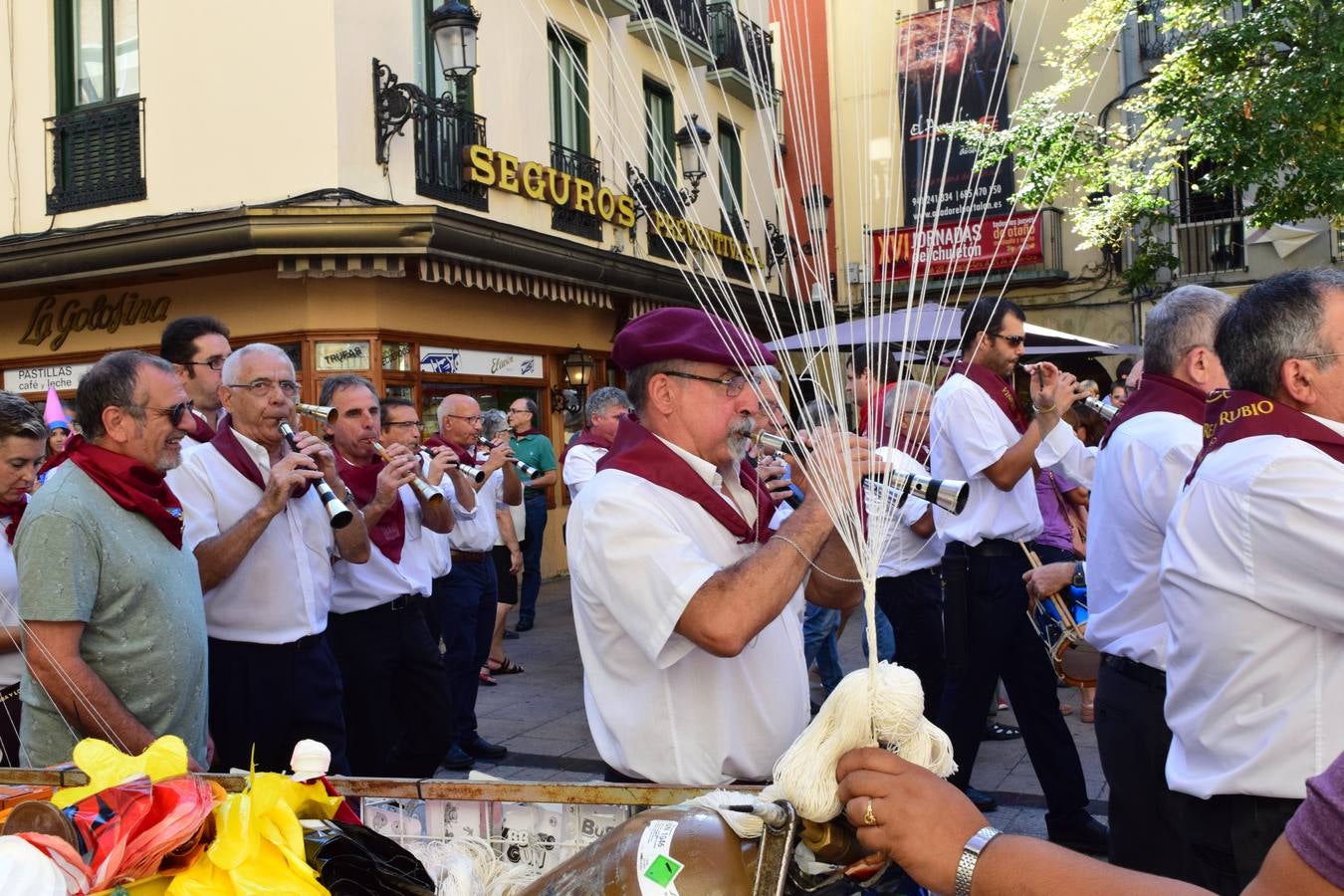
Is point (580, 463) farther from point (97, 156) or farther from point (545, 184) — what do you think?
point (97, 156)

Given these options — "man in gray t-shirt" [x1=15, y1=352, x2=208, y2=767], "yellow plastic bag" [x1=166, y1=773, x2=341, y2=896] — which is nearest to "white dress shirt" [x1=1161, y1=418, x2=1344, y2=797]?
"yellow plastic bag" [x1=166, y1=773, x2=341, y2=896]

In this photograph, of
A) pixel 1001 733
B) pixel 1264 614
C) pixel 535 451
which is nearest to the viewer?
pixel 1264 614

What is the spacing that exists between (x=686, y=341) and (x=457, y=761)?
4386 millimetres

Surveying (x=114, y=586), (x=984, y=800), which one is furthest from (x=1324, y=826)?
(x=984, y=800)

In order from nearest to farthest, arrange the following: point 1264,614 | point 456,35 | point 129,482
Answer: point 1264,614, point 129,482, point 456,35

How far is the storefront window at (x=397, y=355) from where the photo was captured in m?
11.4

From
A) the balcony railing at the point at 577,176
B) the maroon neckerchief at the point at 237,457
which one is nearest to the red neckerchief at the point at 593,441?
the maroon neckerchief at the point at 237,457

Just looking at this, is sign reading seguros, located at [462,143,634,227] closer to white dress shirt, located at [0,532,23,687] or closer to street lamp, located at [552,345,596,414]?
street lamp, located at [552,345,596,414]

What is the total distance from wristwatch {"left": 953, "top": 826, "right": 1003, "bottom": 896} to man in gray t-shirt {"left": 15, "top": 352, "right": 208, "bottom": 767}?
1.97 meters

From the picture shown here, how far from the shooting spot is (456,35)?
1015cm

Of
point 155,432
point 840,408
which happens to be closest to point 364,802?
point 840,408

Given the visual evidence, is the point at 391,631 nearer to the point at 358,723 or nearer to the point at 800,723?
the point at 358,723

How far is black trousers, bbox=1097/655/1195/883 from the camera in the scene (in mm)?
2967

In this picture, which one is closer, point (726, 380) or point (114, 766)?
point (114, 766)
